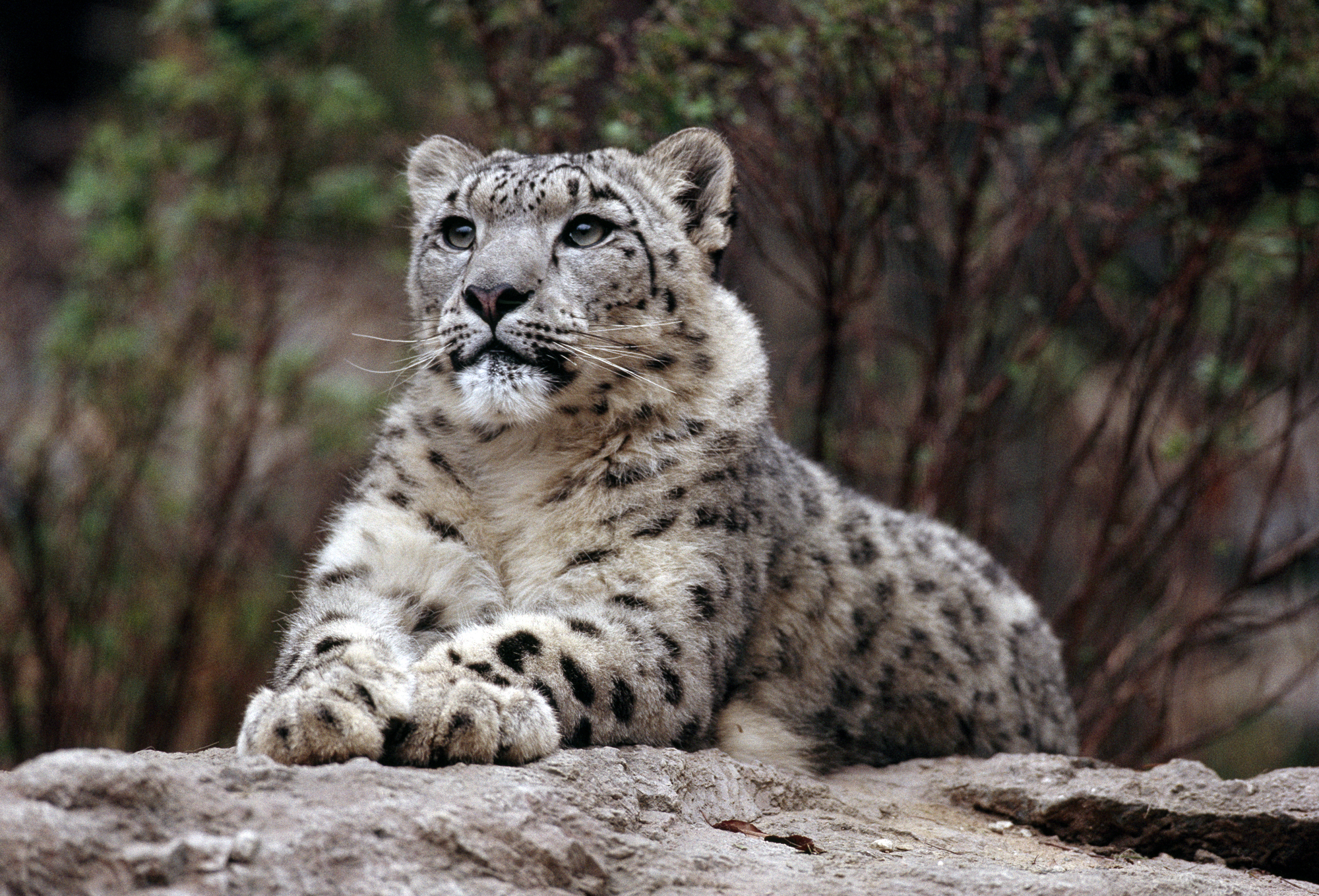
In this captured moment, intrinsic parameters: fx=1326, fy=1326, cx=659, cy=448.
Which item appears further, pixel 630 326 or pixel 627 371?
pixel 630 326

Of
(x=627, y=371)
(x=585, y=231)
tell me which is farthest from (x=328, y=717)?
(x=585, y=231)

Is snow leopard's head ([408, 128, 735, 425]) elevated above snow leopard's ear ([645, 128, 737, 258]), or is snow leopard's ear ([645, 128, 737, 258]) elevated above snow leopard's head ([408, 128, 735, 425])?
snow leopard's ear ([645, 128, 737, 258])

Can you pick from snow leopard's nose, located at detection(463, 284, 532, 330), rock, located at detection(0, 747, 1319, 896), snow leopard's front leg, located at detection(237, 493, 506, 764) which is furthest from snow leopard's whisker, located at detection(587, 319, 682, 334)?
rock, located at detection(0, 747, 1319, 896)

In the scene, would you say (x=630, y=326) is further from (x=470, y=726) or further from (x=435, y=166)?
(x=470, y=726)

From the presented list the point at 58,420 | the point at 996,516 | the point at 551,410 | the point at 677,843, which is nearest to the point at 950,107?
the point at 996,516

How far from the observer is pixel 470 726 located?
338 cm

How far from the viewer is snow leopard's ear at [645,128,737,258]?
5098 mm

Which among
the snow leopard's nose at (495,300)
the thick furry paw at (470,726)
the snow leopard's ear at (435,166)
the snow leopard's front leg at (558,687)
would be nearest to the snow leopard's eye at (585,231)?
the snow leopard's nose at (495,300)

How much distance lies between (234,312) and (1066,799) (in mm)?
6897

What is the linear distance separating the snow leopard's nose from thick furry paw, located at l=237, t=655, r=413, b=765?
130 centimetres

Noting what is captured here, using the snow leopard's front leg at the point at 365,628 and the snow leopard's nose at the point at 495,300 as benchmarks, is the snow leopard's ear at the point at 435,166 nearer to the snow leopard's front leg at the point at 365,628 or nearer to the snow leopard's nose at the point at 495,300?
the snow leopard's nose at the point at 495,300

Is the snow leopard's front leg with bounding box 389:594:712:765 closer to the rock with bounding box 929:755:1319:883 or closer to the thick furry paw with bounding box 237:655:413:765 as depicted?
the thick furry paw with bounding box 237:655:413:765

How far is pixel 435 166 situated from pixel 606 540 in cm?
206

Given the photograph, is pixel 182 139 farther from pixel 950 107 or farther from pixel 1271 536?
pixel 1271 536
